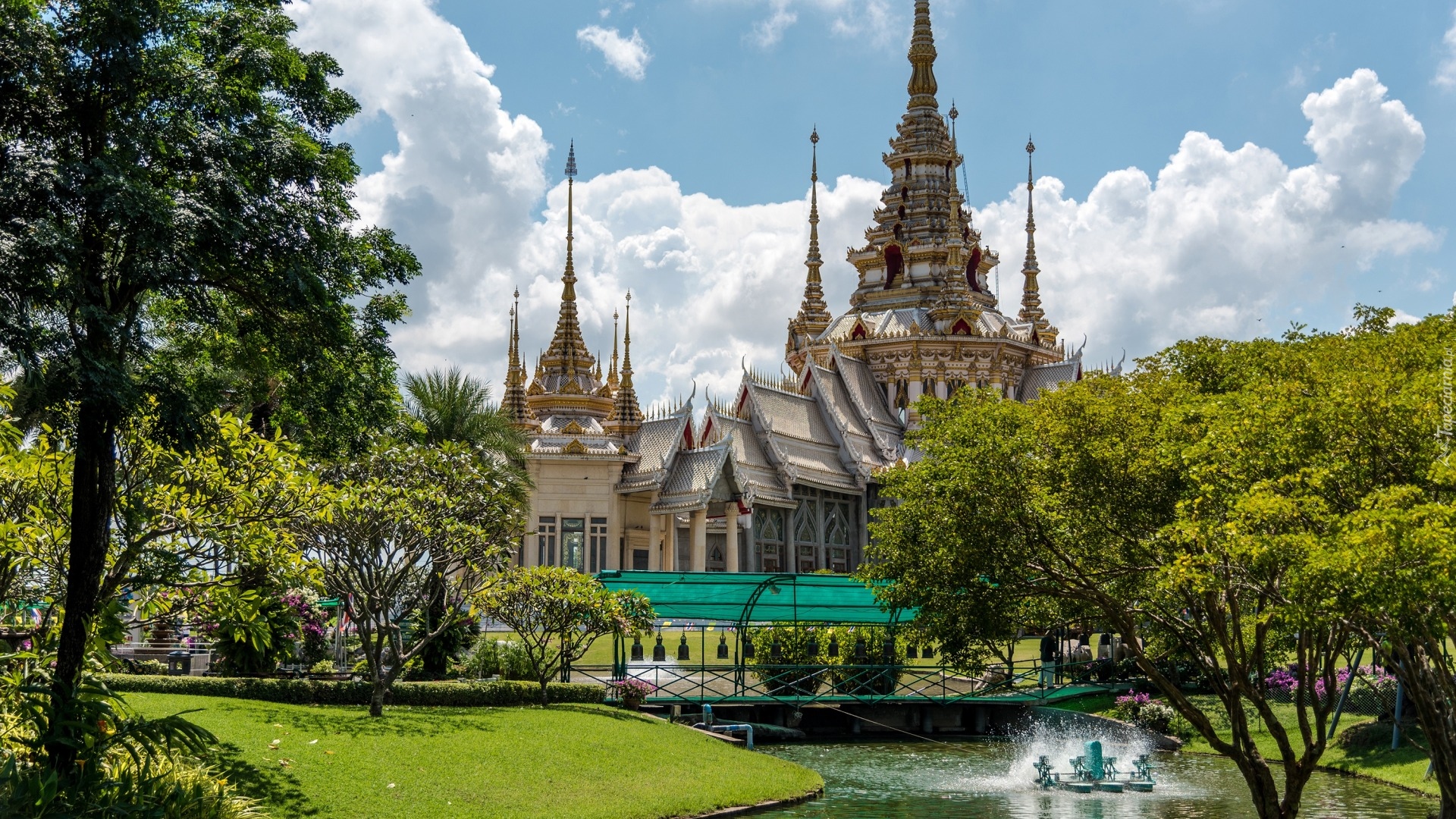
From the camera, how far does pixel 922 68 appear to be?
7081cm

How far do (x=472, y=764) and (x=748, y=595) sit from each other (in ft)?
53.3

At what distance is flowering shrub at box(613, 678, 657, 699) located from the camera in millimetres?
29781

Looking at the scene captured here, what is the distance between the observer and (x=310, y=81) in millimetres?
16953

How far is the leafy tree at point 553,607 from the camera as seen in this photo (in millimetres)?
28078

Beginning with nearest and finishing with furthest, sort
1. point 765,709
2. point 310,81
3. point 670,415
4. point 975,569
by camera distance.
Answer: point 310,81 → point 975,569 → point 765,709 → point 670,415

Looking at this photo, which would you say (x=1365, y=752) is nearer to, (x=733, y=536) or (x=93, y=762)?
(x=93, y=762)

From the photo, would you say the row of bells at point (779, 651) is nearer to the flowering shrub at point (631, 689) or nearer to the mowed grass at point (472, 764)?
the flowering shrub at point (631, 689)

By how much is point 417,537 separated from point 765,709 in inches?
485

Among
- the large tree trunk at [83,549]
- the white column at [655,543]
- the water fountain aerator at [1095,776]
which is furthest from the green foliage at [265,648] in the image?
the white column at [655,543]

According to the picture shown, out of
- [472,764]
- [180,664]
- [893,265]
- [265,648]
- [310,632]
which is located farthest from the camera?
[893,265]

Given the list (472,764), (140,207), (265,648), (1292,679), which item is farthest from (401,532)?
(1292,679)

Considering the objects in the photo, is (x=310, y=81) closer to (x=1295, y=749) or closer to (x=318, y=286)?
(x=318, y=286)

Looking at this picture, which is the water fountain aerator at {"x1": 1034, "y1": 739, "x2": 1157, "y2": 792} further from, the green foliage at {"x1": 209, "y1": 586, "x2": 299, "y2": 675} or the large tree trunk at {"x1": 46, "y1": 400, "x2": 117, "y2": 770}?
the large tree trunk at {"x1": 46, "y1": 400, "x2": 117, "y2": 770}

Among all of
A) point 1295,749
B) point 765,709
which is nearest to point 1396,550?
point 1295,749
